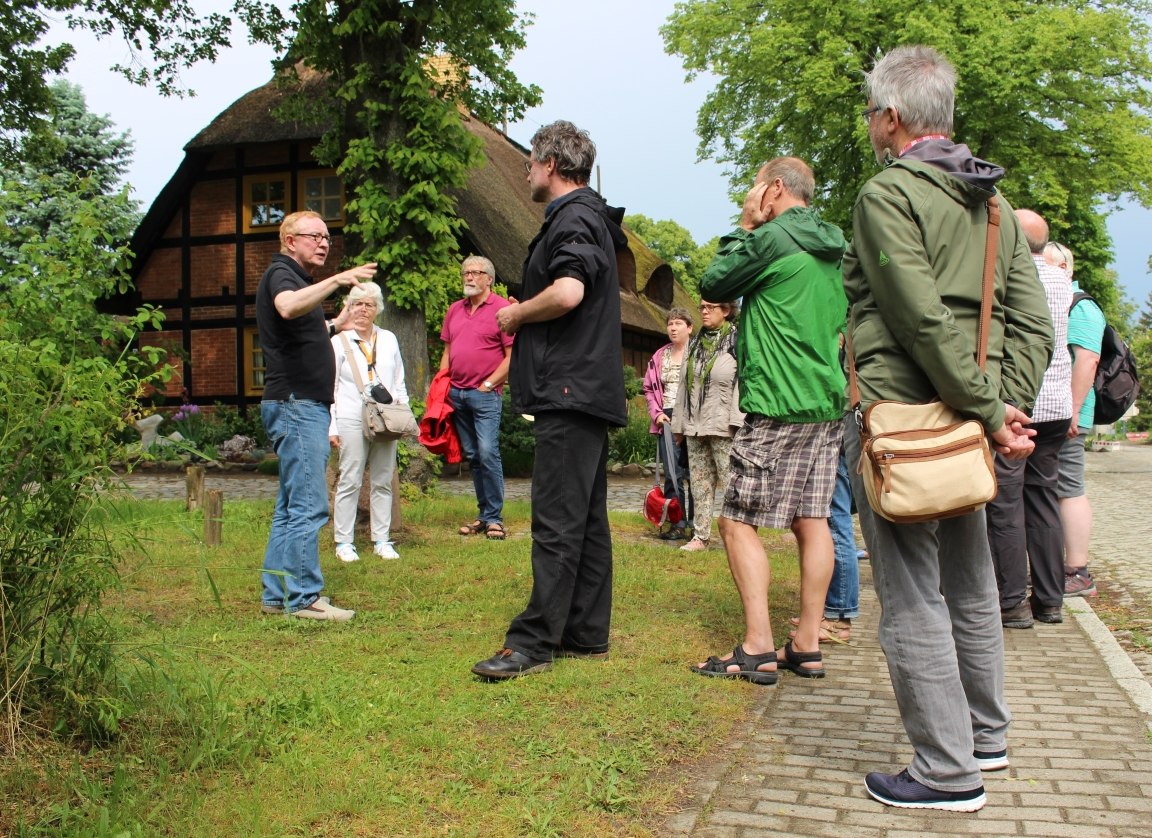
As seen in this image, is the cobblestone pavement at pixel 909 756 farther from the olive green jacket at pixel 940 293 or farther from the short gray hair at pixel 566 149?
the short gray hair at pixel 566 149

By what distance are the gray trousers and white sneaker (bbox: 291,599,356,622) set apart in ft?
10.1

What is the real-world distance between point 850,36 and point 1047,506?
25.1 m

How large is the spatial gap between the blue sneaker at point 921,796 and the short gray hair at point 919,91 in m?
2.10

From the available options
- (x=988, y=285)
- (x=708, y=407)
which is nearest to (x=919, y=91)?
(x=988, y=285)

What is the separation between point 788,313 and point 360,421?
12.8 ft

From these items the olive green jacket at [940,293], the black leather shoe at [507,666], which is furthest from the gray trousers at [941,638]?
the black leather shoe at [507,666]

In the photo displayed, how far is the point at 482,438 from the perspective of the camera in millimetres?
8773

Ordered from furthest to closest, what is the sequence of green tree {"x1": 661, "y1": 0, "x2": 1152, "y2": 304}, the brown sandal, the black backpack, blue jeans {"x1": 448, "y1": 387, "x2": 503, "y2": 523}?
green tree {"x1": 661, "y1": 0, "x2": 1152, "y2": 304}
blue jeans {"x1": 448, "y1": 387, "x2": 503, "y2": 523}
the black backpack
the brown sandal

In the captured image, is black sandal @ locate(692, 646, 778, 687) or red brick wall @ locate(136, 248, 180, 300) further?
red brick wall @ locate(136, 248, 180, 300)

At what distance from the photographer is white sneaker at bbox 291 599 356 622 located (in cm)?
566

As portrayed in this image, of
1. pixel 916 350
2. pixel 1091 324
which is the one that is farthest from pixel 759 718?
pixel 1091 324

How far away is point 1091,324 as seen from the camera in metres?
6.52

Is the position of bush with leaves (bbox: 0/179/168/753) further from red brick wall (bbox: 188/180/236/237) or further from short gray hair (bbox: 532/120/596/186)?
red brick wall (bbox: 188/180/236/237)

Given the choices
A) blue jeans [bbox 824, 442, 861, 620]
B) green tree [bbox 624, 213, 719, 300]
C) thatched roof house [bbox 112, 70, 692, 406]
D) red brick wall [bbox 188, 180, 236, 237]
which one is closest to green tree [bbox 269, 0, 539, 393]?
blue jeans [bbox 824, 442, 861, 620]
